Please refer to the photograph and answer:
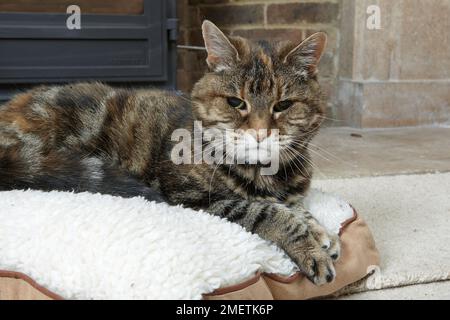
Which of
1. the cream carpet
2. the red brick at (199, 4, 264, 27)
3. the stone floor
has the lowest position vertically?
the cream carpet

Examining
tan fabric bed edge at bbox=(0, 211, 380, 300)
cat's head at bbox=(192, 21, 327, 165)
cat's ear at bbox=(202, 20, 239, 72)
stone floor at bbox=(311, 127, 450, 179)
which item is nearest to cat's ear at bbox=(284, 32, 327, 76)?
cat's head at bbox=(192, 21, 327, 165)

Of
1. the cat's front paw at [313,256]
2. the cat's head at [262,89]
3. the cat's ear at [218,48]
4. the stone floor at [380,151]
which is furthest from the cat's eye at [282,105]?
the stone floor at [380,151]

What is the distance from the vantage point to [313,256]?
117cm

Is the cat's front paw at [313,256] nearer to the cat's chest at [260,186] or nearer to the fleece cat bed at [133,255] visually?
the fleece cat bed at [133,255]

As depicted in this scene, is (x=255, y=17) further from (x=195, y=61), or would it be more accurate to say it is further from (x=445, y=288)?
(x=445, y=288)

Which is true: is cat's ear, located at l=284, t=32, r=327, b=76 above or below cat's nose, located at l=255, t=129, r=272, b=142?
above

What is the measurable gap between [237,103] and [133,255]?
1.49 feet

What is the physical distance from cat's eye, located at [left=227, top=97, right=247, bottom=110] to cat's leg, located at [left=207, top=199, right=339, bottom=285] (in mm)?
202

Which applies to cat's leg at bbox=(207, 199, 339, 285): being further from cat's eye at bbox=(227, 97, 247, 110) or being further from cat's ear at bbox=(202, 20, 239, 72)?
cat's ear at bbox=(202, 20, 239, 72)

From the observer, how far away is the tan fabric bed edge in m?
0.99

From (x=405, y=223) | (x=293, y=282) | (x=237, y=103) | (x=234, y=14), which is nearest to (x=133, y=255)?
(x=293, y=282)

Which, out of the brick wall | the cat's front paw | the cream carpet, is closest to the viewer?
the cat's front paw

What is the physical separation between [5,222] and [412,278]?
2.73 ft

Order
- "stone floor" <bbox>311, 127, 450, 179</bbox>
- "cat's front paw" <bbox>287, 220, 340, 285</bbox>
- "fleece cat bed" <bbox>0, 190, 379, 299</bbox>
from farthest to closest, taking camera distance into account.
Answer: "stone floor" <bbox>311, 127, 450, 179</bbox>
"cat's front paw" <bbox>287, 220, 340, 285</bbox>
"fleece cat bed" <bbox>0, 190, 379, 299</bbox>
